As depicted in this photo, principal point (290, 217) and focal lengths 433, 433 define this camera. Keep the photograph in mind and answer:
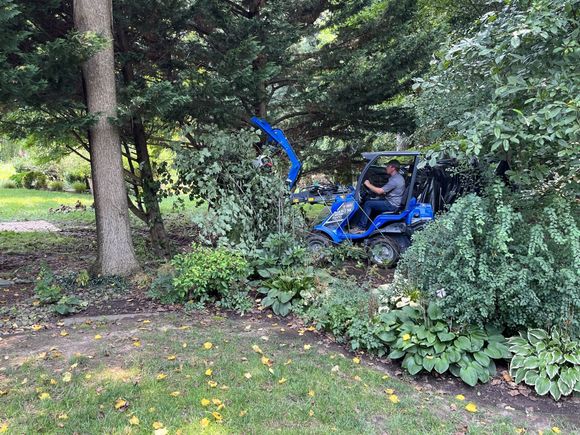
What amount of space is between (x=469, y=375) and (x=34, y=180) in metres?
21.4

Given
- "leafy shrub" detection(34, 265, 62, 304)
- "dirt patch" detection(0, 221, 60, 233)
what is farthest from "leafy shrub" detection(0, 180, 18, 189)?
"leafy shrub" detection(34, 265, 62, 304)

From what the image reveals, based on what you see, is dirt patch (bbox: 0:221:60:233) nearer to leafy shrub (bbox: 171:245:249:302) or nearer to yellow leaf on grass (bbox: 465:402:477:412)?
leafy shrub (bbox: 171:245:249:302)

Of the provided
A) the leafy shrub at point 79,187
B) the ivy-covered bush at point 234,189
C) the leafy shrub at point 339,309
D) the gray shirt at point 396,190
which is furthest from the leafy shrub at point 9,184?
the leafy shrub at point 339,309

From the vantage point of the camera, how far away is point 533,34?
10.6 ft

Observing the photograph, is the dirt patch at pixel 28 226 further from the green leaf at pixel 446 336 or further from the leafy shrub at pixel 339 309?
the green leaf at pixel 446 336

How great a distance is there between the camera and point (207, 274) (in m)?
4.56

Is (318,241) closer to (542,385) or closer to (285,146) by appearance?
(285,146)

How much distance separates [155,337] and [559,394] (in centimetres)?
324

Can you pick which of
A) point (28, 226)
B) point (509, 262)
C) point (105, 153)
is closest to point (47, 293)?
point (105, 153)

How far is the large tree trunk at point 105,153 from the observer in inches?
200

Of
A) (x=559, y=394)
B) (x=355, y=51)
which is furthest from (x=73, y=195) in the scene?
(x=559, y=394)

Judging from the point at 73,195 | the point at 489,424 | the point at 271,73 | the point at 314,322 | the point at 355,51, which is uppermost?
the point at 355,51

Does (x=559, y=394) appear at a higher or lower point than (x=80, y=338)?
lower

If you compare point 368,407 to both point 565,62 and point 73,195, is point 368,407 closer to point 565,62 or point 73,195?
point 565,62
